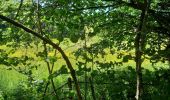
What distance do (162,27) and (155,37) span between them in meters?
0.69

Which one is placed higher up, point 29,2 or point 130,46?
point 29,2

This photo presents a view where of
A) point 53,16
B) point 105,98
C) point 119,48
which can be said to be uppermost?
point 53,16

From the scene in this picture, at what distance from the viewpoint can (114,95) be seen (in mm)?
8445

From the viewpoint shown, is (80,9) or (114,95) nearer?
(80,9)

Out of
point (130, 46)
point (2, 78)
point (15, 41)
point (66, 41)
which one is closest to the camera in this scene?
point (66, 41)

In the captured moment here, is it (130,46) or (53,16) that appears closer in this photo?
(53,16)

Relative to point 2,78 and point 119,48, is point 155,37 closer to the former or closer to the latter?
point 119,48

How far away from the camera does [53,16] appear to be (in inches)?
255

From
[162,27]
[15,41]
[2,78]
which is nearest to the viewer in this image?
[15,41]

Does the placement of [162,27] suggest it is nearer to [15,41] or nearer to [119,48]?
[119,48]

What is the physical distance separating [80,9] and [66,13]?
2.58 ft

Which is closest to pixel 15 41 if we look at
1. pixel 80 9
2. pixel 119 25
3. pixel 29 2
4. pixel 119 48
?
pixel 29 2

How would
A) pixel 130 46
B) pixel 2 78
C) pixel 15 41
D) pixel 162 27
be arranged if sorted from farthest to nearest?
pixel 2 78, pixel 130 46, pixel 162 27, pixel 15 41

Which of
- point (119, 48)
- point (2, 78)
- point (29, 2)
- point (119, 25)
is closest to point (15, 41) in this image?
point (29, 2)
